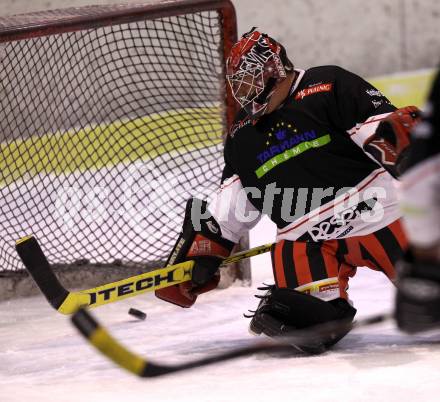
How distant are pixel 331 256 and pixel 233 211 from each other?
0.34 meters

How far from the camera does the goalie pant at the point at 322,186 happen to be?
3.11 m

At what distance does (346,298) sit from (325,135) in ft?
1.53

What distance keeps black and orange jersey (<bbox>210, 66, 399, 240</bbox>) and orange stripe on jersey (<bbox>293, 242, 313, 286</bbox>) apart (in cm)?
5

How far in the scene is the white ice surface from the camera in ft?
8.63

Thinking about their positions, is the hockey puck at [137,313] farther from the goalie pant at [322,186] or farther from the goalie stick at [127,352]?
the goalie stick at [127,352]

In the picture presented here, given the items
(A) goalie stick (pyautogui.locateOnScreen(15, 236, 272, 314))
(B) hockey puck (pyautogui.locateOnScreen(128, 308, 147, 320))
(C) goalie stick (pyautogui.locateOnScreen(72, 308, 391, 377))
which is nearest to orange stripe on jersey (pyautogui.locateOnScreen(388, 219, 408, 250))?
(A) goalie stick (pyautogui.locateOnScreen(15, 236, 272, 314))

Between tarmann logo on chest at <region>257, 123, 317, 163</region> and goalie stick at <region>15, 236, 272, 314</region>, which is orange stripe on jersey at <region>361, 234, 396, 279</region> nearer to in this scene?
tarmann logo on chest at <region>257, 123, 317, 163</region>

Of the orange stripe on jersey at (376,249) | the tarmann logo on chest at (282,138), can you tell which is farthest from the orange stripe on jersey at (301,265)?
the tarmann logo on chest at (282,138)

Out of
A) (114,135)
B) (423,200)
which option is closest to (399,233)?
(423,200)

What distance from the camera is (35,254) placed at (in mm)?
3115

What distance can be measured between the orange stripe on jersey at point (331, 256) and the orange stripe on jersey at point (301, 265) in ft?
0.17

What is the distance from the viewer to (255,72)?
10.1 ft

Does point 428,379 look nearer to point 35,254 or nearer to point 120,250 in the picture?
point 35,254

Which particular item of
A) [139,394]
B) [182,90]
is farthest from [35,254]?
[182,90]
